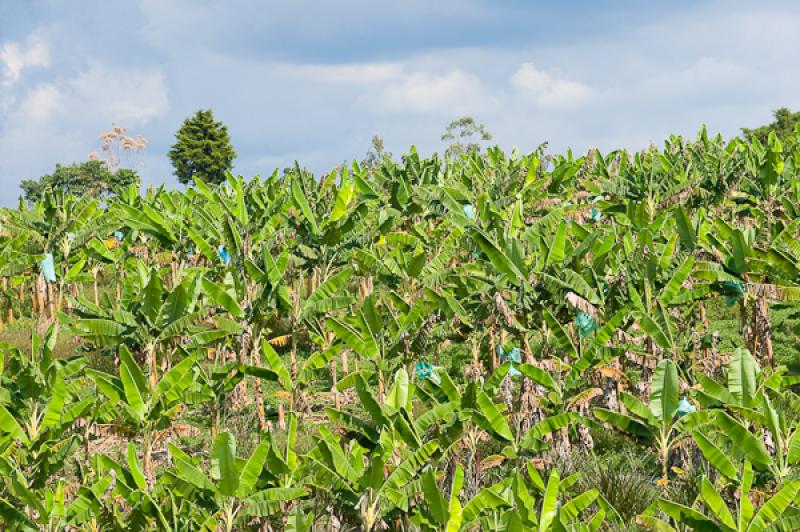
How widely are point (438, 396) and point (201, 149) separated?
6821 centimetres

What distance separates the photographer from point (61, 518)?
18.2 ft

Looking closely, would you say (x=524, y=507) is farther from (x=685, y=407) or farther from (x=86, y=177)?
(x=86, y=177)

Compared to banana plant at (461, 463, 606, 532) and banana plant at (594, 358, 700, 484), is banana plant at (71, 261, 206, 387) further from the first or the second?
banana plant at (594, 358, 700, 484)

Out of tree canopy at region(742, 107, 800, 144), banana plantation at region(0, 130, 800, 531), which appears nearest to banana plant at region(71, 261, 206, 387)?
banana plantation at region(0, 130, 800, 531)

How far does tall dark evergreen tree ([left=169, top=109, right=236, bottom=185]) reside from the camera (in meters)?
70.1

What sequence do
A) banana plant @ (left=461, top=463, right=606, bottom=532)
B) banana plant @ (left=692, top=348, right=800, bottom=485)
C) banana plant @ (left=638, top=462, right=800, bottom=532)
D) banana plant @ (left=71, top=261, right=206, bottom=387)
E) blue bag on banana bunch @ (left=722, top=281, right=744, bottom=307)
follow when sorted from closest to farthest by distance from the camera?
1. banana plant @ (left=638, top=462, right=800, bottom=532)
2. banana plant @ (left=461, top=463, right=606, bottom=532)
3. banana plant @ (left=692, top=348, right=800, bottom=485)
4. banana plant @ (left=71, top=261, right=206, bottom=387)
5. blue bag on banana bunch @ (left=722, top=281, right=744, bottom=307)

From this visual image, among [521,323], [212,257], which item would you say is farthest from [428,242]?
[521,323]

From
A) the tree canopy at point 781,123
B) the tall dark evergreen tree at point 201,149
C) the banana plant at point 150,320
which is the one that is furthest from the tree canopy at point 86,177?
the banana plant at point 150,320

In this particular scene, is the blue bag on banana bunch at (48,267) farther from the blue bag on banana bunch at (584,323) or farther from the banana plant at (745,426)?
the banana plant at (745,426)

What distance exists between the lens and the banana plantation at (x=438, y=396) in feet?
16.5

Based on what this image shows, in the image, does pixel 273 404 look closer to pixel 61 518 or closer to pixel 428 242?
pixel 428 242

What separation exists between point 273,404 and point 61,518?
572cm

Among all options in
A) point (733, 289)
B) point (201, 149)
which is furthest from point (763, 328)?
point (201, 149)

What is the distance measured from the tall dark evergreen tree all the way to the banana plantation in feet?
191
